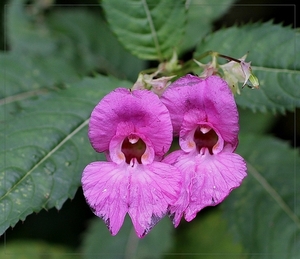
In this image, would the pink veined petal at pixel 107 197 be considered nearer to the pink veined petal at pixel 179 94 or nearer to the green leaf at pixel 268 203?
the pink veined petal at pixel 179 94

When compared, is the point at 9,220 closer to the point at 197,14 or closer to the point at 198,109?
the point at 198,109

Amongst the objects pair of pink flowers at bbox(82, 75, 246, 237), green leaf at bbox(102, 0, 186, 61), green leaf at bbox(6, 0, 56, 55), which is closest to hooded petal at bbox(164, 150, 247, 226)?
pair of pink flowers at bbox(82, 75, 246, 237)

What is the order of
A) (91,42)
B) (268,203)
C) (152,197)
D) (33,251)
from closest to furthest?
1. (152,197)
2. (268,203)
3. (33,251)
4. (91,42)

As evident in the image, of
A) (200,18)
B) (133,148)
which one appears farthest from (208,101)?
(200,18)

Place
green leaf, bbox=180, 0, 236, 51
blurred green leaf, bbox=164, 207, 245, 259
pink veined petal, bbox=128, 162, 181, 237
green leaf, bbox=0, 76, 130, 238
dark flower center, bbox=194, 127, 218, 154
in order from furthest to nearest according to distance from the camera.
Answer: blurred green leaf, bbox=164, 207, 245, 259
green leaf, bbox=180, 0, 236, 51
green leaf, bbox=0, 76, 130, 238
dark flower center, bbox=194, 127, 218, 154
pink veined petal, bbox=128, 162, 181, 237

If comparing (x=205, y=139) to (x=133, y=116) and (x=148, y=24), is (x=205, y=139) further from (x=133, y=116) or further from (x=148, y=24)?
(x=148, y=24)

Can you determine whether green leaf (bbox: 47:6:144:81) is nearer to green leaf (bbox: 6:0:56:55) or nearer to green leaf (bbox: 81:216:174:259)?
green leaf (bbox: 6:0:56:55)

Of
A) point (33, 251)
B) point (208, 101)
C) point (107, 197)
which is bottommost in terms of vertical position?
point (33, 251)
